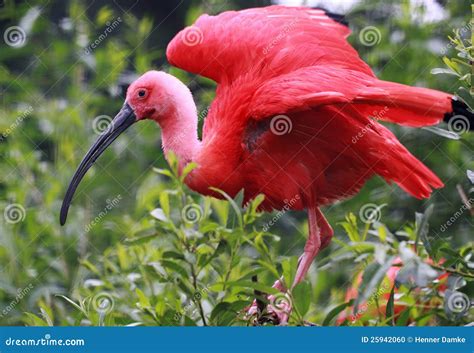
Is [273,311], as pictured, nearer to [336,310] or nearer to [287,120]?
[336,310]

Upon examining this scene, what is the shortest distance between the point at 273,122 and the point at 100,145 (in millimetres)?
552

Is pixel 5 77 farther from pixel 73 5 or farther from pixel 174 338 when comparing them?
pixel 174 338

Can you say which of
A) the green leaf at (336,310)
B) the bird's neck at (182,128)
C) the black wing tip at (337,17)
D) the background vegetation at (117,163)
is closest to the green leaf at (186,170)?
the background vegetation at (117,163)

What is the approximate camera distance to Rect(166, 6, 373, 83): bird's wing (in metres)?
2.95

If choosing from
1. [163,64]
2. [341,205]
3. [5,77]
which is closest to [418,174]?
[341,205]

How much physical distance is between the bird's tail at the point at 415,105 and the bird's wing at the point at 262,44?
0.18 m

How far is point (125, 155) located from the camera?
318cm

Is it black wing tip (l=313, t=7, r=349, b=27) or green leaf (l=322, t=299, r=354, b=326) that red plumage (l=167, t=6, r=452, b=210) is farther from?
green leaf (l=322, t=299, r=354, b=326)

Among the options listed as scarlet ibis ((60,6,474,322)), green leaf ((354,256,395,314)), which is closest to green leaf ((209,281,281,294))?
green leaf ((354,256,395,314))

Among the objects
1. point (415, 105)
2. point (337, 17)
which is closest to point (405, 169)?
point (415, 105)

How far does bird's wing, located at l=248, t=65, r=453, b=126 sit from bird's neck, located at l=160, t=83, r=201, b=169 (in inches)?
7.8

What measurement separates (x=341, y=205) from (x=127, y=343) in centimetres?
83

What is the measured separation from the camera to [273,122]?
9.47 ft

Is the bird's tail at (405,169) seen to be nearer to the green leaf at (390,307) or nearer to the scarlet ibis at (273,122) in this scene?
the scarlet ibis at (273,122)
